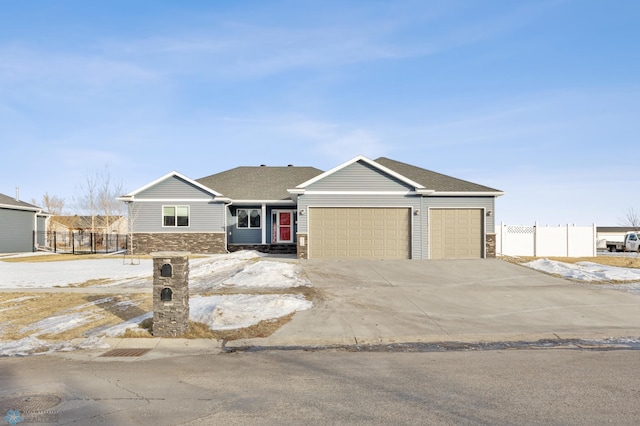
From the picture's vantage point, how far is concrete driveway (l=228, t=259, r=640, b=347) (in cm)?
937

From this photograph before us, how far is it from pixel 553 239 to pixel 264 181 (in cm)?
1986

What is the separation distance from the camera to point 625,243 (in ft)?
139

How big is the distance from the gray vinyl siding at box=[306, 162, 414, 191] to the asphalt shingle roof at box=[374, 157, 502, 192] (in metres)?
1.99

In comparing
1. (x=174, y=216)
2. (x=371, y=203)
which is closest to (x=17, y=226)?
(x=174, y=216)

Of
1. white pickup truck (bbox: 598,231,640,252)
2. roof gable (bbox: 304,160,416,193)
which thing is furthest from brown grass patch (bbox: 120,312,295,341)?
white pickup truck (bbox: 598,231,640,252)

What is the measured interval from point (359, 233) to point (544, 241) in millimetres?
15126

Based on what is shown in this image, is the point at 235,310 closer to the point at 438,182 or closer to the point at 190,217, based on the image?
the point at 190,217

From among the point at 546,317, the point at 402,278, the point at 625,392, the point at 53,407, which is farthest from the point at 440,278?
the point at 53,407

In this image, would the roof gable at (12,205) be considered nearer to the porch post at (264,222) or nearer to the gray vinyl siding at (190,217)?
the gray vinyl siding at (190,217)

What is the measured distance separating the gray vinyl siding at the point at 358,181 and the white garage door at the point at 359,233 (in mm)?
1071

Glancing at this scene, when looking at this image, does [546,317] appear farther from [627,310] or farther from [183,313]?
[183,313]

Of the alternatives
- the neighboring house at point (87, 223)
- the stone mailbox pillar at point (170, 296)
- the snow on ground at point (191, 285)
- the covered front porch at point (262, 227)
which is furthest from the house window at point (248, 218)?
the neighboring house at point (87, 223)

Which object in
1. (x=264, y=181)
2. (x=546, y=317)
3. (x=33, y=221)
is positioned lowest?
(x=546, y=317)

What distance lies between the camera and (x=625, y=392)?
5.66m
